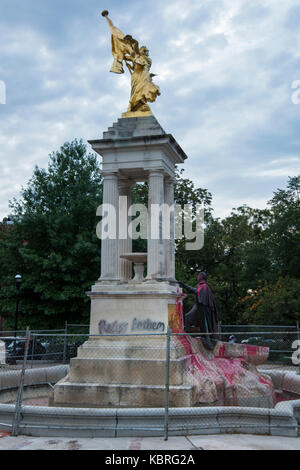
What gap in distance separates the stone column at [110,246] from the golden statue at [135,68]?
6.72 feet

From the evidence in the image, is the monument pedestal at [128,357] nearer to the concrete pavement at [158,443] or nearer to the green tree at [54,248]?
the concrete pavement at [158,443]

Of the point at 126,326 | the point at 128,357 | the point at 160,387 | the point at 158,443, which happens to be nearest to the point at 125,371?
the point at 128,357

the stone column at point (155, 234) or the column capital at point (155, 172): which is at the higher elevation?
the column capital at point (155, 172)

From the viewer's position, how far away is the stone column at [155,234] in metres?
11.2

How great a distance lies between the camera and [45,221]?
2269 cm

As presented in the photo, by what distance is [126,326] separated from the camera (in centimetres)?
1073

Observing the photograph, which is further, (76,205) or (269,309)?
(269,309)

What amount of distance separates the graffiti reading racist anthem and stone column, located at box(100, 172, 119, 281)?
1155 mm

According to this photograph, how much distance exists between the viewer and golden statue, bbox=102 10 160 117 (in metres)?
12.5

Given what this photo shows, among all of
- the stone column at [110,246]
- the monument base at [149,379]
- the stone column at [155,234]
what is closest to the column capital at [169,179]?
the stone column at [155,234]

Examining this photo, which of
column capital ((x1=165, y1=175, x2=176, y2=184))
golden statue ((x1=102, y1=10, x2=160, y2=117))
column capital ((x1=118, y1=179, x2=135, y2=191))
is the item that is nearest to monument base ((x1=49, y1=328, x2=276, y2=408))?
column capital ((x1=165, y1=175, x2=176, y2=184))
